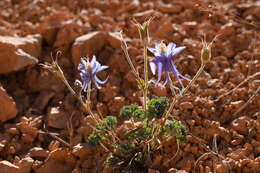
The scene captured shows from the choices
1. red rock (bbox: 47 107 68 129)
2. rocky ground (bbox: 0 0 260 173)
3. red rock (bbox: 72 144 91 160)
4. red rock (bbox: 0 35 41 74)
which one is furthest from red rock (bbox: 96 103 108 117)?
red rock (bbox: 0 35 41 74)

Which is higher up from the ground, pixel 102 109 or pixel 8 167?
pixel 102 109

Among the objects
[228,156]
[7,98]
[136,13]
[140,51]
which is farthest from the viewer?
[136,13]

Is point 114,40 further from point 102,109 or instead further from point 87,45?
point 102,109

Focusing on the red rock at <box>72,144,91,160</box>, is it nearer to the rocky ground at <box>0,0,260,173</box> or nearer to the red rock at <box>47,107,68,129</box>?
the rocky ground at <box>0,0,260,173</box>

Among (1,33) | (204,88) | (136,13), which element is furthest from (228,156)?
(1,33)

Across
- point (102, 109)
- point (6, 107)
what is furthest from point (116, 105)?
point (6, 107)

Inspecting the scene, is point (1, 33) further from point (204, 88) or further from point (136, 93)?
point (204, 88)
